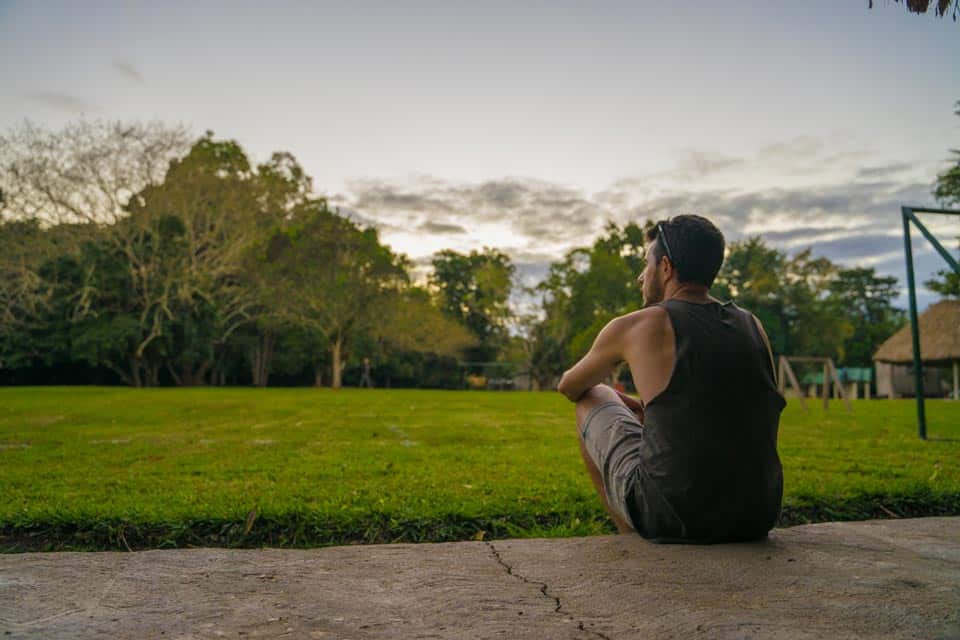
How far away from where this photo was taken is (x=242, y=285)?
3044 centimetres

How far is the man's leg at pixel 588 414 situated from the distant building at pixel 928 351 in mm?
21334

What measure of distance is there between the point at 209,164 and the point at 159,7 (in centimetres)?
2032

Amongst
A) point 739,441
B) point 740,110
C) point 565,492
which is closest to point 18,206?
point 740,110

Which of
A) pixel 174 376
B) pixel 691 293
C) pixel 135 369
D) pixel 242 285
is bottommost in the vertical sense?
pixel 174 376

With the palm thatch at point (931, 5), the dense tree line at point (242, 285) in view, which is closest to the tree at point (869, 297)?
the dense tree line at point (242, 285)

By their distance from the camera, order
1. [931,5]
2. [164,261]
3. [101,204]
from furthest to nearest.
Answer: [164,261], [101,204], [931,5]

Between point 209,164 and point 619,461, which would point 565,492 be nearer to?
point 619,461

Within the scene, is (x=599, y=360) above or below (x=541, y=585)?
above

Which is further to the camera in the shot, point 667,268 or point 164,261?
point 164,261

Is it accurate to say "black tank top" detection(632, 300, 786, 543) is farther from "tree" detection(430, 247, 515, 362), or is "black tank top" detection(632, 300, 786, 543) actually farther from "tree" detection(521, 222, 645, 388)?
"tree" detection(430, 247, 515, 362)

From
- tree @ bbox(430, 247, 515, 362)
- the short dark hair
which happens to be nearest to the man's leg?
the short dark hair

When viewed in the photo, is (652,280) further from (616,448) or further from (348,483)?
(348,483)

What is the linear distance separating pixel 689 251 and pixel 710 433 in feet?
2.15

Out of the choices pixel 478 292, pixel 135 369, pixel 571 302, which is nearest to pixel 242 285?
pixel 135 369
